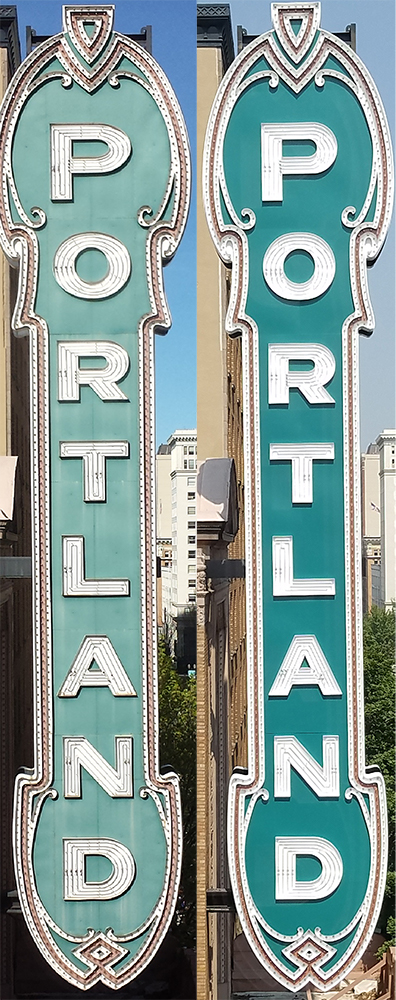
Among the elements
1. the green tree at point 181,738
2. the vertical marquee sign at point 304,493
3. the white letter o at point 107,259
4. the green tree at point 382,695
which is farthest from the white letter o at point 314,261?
the green tree at point 382,695

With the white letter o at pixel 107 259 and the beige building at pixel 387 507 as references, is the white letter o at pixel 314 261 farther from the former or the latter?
the beige building at pixel 387 507

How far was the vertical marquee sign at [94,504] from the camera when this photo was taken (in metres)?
8.03

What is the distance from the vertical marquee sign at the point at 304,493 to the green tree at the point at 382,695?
66.2 inches

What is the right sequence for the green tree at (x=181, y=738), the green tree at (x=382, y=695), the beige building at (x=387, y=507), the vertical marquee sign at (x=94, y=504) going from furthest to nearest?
the green tree at (x=382, y=695) < the beige building at (x=387, y=507) < the green tree at (x=181, y=738) < the vertical marquee sign at (x=94, y=504)

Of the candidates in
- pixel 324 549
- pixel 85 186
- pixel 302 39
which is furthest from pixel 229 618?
pixel 302 39

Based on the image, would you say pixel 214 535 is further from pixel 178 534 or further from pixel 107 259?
pixel 107 259

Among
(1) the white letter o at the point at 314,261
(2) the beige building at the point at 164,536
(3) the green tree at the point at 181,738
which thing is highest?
(1) the white letter o at the point at 314,261

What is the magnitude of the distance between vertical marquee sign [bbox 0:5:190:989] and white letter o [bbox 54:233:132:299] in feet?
0.04

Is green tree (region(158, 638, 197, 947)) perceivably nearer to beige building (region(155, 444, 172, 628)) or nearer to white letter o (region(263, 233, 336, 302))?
beige building (region(155, 444, 172, 628))

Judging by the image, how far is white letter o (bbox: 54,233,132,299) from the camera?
805 centimetres

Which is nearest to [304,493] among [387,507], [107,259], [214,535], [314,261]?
[214,535]

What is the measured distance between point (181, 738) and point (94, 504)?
2383mm

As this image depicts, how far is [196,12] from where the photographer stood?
8.15 metres

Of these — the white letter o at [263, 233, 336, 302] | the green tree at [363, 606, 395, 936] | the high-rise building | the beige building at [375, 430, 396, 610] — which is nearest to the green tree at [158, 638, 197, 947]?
the high-rise building
